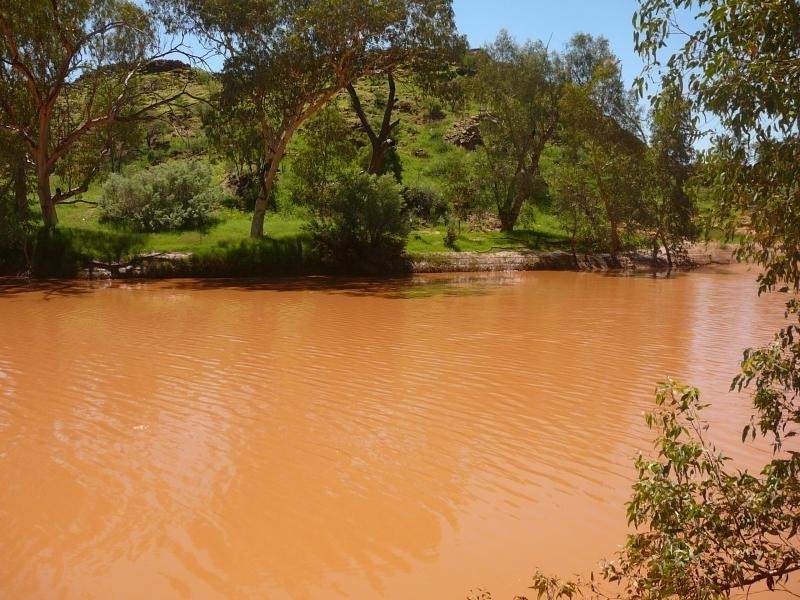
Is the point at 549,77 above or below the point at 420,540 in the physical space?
above

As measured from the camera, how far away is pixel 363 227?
24188 mm

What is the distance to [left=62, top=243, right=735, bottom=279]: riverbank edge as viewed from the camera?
22.3m

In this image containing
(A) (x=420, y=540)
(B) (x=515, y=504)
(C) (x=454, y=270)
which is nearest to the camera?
(A) (x=420, y=540)

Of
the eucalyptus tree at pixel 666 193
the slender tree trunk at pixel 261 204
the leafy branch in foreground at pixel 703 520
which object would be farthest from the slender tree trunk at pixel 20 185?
the leafy branch in foreground at pixel 703 520

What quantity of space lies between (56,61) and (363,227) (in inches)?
441

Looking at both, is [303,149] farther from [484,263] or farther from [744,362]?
[744,362]

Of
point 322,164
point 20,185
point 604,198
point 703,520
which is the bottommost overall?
point 703,520

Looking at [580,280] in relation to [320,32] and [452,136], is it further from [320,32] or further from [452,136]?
[452,136]

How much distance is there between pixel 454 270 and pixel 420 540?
873 inches

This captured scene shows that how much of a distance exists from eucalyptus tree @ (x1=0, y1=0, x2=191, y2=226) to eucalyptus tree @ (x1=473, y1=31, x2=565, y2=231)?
1449cm

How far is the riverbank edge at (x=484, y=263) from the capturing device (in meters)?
22.3

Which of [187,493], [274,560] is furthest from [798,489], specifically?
[187,493]

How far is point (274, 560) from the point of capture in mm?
4398

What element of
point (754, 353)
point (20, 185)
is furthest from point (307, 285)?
point (754, 353)
